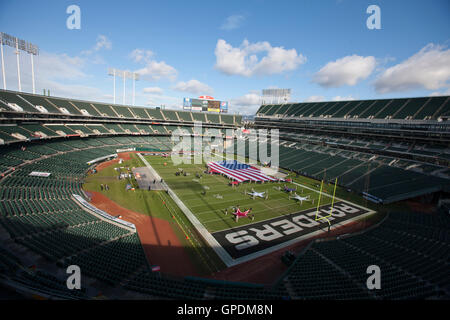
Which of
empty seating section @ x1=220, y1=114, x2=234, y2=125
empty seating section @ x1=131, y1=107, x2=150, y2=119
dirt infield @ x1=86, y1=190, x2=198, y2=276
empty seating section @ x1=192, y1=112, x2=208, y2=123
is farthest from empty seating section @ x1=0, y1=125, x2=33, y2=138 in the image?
empty seating section @ x1=220, y1=114, x2=234, y2=125

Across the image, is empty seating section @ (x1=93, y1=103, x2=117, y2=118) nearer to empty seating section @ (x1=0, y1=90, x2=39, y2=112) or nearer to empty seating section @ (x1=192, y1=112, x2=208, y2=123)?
empty seating section @ (x1=0, y1=90, x2=39, y2=112)

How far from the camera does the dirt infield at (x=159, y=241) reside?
1402cm

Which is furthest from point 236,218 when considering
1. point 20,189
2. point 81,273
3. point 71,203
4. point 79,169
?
point 79,169

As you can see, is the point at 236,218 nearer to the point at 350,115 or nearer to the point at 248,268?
A: the point at 248,268

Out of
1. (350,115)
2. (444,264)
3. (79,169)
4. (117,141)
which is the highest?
(350,115)

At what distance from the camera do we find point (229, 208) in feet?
77.9

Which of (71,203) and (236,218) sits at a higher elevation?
(71,203)

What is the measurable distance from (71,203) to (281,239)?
20506 millimetres

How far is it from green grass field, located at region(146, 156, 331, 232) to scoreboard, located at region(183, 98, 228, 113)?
1667 inches

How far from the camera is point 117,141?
55.5 metres

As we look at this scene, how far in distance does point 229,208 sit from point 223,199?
292 cm

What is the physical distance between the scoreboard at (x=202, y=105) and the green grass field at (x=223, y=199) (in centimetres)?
4234

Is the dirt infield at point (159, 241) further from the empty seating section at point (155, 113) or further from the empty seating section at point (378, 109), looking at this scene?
the empty seating section at point (155, 113)

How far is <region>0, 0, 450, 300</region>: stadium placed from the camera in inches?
424
